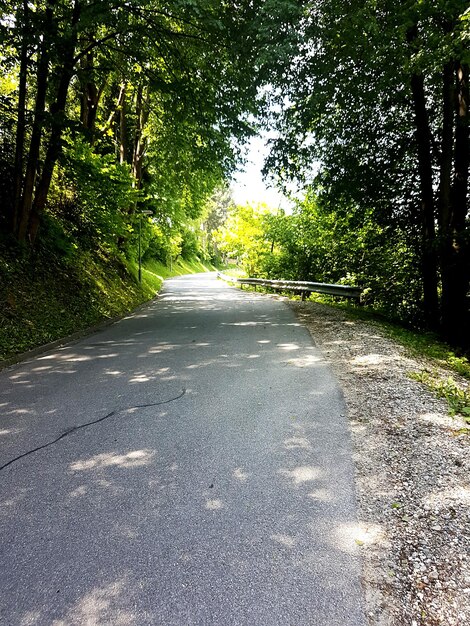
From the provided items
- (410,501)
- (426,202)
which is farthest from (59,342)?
(426,202)

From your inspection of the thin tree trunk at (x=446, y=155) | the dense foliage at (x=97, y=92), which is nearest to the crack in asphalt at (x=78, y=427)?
the dense foliage at (x=97, y=92)

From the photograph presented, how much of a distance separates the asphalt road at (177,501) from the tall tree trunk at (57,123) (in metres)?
5.75

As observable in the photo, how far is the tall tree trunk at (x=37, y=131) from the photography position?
6.97 metres

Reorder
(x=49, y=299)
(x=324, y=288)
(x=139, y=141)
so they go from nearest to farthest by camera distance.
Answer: (x=49, y=299), (x=324, y=288), (x=139, y=141)

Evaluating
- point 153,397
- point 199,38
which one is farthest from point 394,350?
point 199,38

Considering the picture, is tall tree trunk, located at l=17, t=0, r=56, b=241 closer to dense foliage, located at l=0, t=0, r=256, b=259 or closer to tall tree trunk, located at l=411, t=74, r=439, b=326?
dense foliage, located at l=0, t=0, r=256, b=259

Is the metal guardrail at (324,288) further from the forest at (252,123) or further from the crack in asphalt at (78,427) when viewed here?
the crack in asphalt at (78,427)

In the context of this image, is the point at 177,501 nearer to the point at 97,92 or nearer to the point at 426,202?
the point at 426,202

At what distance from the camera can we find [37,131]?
27.7 ft

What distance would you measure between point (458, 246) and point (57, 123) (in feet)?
33.0

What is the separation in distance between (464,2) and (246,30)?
384cm

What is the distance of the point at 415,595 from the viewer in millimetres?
1899

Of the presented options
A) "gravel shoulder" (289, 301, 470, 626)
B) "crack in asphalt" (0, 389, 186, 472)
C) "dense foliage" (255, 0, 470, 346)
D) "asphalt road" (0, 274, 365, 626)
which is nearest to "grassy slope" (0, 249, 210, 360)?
"asphalt road" (0, 274, 365, 626)

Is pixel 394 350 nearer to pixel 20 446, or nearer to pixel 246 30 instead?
pixel 20 446
